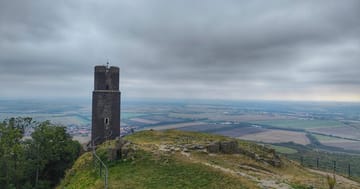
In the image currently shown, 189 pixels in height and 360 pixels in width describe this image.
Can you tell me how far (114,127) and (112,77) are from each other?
6557 mm

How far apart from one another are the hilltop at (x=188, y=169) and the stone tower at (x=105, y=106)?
8.46 metres

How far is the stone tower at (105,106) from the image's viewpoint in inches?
1393

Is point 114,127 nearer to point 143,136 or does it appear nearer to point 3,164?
point 143,136

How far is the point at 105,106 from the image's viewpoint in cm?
3556

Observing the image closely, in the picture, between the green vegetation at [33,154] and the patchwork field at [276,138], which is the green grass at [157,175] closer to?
the green vegetation at [33,154]

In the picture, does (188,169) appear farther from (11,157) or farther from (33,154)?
(33,154)

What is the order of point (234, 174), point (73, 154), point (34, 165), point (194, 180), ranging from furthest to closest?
point (73, 154) → point (34, 165) → point (234, 174) → point (194, 180)

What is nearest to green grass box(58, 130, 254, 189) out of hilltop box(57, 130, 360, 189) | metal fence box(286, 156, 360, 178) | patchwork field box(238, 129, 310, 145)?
hilltop box(57, 130, 360, 189)

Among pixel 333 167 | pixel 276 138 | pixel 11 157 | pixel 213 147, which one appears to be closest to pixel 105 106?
pixel 11 157

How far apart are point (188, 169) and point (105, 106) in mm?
18640

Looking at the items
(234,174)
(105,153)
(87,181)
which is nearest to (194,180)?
(234,174)

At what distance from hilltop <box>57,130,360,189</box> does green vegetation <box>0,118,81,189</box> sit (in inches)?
348

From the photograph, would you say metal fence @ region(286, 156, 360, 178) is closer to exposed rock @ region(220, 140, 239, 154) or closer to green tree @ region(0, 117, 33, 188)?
exposed rock @ region(220, 140, 239, 154)

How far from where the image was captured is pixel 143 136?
109ft
